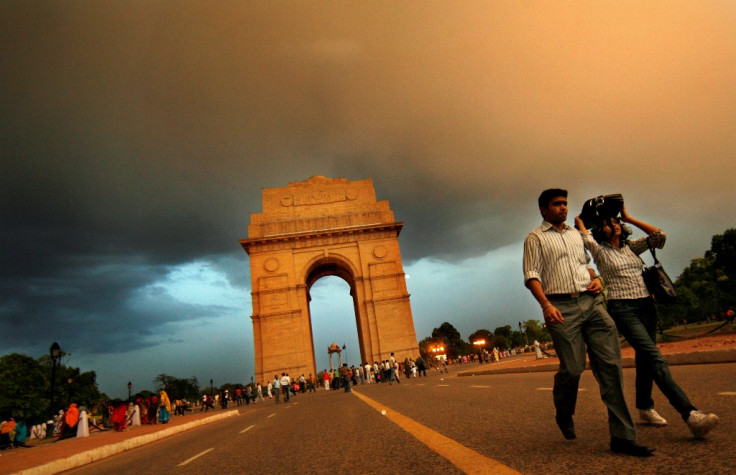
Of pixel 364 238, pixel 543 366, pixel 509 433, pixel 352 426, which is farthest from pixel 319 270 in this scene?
pixel 509 433

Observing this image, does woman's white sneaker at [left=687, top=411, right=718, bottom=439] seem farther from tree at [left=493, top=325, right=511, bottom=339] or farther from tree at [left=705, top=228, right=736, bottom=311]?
tree at [left=493, top=325, right=511, bottom=339]

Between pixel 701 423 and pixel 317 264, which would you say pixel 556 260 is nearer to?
pixel 701 423

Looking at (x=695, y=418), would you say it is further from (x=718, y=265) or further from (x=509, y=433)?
(x=718, y=265)

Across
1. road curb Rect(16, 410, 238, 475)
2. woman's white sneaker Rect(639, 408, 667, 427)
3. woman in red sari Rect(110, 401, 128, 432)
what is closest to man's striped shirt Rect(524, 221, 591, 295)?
woman's white sneaker Rect(639, 408, 667, 427)

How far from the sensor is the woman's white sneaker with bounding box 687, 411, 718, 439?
2.93m

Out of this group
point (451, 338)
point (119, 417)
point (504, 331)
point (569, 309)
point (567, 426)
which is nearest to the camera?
point (569, 309)

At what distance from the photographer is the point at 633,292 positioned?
3787mm

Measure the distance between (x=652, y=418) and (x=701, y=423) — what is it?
0.94 m

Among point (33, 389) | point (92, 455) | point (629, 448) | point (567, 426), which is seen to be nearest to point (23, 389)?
point (33, 389)

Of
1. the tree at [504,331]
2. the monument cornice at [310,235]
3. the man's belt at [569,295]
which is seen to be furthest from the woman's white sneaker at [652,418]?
the tree at [504,331]

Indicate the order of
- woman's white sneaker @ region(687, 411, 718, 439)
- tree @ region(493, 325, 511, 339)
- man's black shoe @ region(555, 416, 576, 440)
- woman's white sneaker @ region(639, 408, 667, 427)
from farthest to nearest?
tree @ region(493, 325, 511, 339) → woman's white sneaker @ region(639, 408, 667, 427) → man's black shoe @ region(555, 416, 576, 440) → woman's white sneaker @ region(687, 411, 718, 439)

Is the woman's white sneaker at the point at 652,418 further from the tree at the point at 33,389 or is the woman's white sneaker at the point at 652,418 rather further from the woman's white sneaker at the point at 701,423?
the tree at the point at 33,389

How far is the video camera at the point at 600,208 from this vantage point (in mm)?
3969

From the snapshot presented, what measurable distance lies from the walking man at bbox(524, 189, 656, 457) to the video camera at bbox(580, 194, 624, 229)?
530 mm
